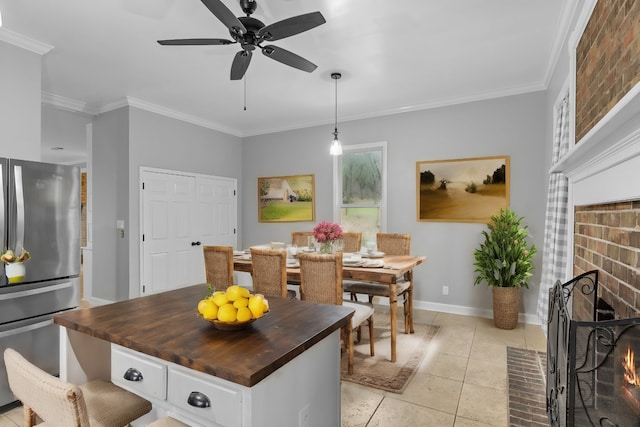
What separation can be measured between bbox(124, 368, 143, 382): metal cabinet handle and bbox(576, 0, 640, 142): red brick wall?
2116 millimetres

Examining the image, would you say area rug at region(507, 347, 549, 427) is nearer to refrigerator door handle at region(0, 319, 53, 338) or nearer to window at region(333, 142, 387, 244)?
window at region(333, 142, 387, 244)

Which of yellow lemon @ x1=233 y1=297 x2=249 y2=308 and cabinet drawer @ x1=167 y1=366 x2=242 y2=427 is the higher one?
yellow lemon @ x1=233 y1=297 x2=249 y2=308

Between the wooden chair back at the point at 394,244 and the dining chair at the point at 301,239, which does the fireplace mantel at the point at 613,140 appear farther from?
the dining chair at the point at 301,239

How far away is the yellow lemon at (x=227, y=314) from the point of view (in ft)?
4.30

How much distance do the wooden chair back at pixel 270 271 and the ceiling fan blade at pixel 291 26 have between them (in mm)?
1657

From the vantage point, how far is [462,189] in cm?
441

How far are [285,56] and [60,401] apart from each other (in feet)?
7.29

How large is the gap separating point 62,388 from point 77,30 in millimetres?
2981

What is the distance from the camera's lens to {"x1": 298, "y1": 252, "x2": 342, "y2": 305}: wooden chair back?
280 centimetres

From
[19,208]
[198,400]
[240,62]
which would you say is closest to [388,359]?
[198,400]

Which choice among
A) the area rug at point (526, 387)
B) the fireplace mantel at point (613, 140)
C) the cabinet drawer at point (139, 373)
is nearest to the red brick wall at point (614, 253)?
the fireplace mantel at point (613, 140)

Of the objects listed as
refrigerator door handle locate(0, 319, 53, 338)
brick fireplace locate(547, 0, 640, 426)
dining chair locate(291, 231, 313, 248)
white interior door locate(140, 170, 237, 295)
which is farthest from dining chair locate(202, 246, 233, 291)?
brick fireplace locate(547, 0, 640, 426)

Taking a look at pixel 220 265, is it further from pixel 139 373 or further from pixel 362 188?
pixel 362 188

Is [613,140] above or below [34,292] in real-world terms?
above
